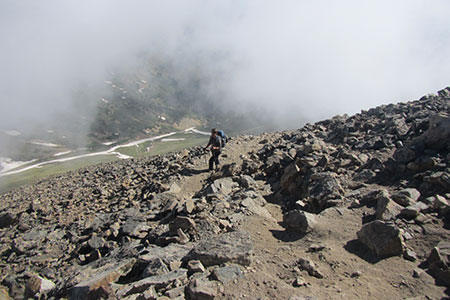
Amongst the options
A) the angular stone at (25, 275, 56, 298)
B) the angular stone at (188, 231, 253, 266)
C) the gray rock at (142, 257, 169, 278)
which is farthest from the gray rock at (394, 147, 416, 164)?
the angular stone at (25, 275, 56, 298)

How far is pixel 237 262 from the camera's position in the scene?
6637mm

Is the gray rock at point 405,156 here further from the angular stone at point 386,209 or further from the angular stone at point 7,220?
the angular stone at point 7,220

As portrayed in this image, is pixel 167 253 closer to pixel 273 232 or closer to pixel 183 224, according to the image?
pixel 183 224

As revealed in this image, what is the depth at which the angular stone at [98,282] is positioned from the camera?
6.48 m

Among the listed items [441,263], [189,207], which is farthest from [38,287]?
[441,263]

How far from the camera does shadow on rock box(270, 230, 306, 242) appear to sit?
824 centimetres

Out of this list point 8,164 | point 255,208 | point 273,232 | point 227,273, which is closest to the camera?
point 227,273

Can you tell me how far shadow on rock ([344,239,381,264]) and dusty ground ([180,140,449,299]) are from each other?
22 millimetres

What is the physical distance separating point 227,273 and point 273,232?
3275mm

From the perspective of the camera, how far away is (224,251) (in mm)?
6906

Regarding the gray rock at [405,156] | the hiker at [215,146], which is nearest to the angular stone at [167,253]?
the gray rock at [405,156]

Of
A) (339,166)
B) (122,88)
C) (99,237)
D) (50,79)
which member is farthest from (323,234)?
(50,79)

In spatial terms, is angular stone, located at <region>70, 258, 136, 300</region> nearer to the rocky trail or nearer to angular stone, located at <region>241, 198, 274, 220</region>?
the rocky trail

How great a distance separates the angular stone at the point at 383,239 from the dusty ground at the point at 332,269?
20 centimetres
